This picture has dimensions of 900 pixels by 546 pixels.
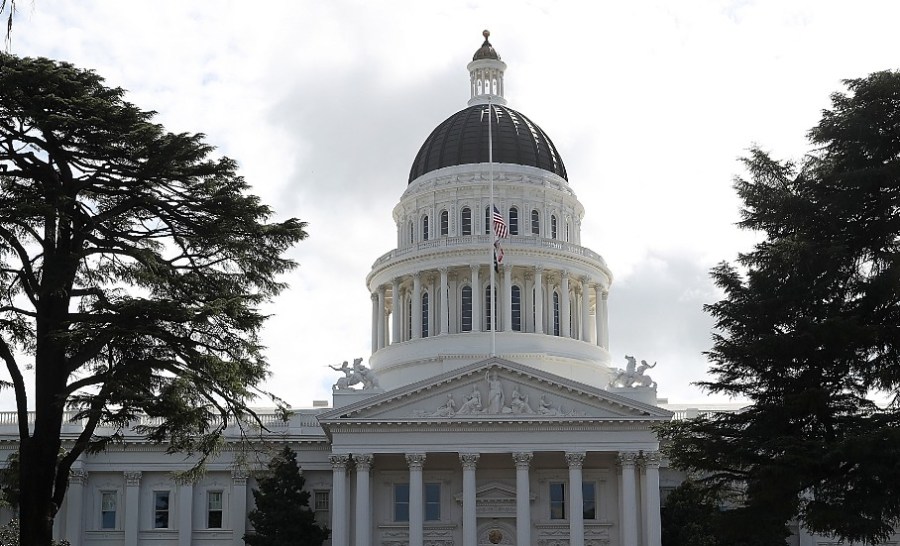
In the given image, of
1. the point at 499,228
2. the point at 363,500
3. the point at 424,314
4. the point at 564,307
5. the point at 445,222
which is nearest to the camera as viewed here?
the point at 363,500

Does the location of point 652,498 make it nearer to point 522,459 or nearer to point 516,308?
point 522,459

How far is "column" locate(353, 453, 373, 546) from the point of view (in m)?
60.3

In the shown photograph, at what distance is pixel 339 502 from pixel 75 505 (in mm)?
15357

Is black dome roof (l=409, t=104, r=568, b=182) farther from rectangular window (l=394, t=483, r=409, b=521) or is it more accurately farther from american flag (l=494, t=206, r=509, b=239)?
rectangular window (l=394, t=483, r=409, b=521)

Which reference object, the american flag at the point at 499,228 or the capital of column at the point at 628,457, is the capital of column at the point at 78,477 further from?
the capital of column at the point at 628,457

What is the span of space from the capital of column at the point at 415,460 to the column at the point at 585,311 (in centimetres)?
1940

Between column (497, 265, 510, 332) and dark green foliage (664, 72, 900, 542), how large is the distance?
37829mm

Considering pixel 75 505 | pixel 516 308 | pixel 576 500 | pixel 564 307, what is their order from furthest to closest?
pixel 516 308 → pixel 564 307 → pixel 75 505 → pixel 576 500

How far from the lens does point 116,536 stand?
68.2 m

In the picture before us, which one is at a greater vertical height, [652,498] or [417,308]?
[417,308]

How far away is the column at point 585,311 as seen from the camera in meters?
78.6

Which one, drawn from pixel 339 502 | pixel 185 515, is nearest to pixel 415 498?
pixel 339 502

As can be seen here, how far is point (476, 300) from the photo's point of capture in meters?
76.2

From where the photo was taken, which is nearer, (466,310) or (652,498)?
(652,498)
